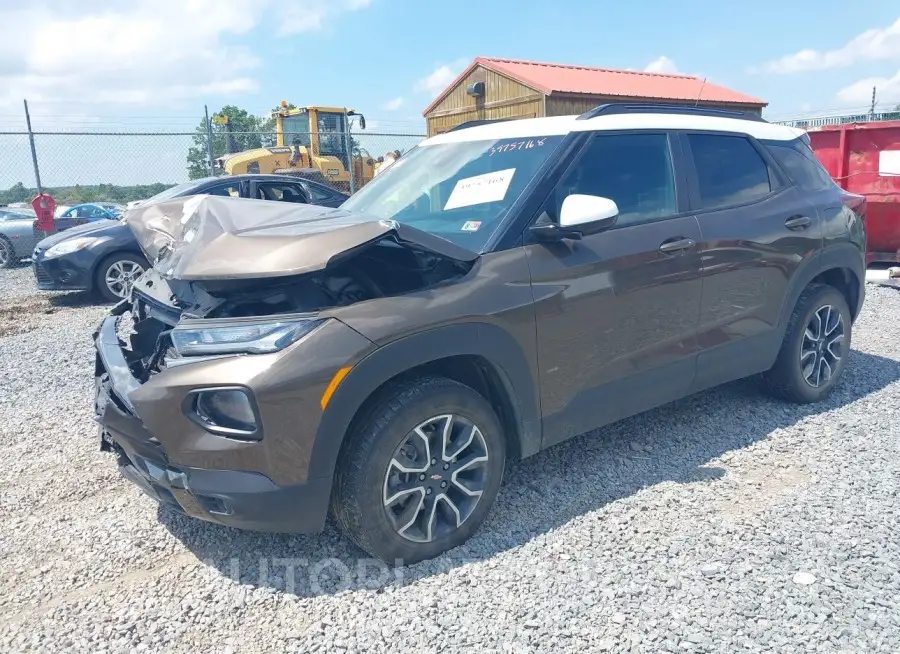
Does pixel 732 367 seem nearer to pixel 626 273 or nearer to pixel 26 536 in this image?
pixel 626 273

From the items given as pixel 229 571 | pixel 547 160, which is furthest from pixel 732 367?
pixel 229 571

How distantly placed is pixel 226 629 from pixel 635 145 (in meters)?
3.00

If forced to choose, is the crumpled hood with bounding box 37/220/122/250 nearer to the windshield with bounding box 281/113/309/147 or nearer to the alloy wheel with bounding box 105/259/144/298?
the alloy wheel with bounding box 105/259/144/298

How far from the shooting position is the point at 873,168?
9344mm

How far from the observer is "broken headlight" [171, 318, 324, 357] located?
8.29 feet

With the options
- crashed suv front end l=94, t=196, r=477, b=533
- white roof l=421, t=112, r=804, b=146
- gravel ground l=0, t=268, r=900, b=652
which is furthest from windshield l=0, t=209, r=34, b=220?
crashed suv front end l=94, t=196, r=477, b=533

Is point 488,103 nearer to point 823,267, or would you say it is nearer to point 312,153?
point 312,153

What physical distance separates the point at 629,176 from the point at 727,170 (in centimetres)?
84

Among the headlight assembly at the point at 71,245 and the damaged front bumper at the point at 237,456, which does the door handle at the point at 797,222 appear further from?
the headlight assembly at the point at 71,245

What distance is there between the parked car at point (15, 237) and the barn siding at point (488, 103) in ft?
29.8

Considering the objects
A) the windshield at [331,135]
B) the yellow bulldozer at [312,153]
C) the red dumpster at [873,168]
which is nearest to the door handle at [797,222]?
A: the red dumpster at [873,168]

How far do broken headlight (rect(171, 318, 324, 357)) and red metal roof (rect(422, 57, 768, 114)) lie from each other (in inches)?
547

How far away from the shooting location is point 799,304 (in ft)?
14.3

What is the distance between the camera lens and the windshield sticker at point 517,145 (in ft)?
11.3
